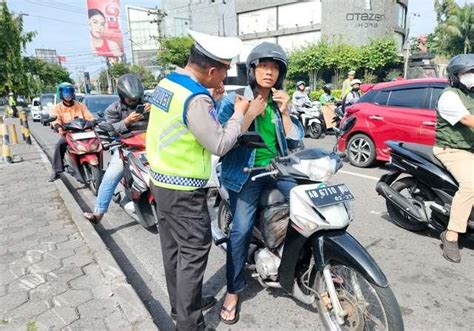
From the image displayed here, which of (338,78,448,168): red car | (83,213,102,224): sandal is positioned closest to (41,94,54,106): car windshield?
(338,78,448,168): red car

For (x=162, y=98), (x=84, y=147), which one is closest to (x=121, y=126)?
(x=84, y=147)

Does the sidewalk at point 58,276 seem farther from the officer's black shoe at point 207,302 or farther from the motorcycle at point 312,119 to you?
the motorcycle at point 312,119

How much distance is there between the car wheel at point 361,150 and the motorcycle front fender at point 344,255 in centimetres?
501

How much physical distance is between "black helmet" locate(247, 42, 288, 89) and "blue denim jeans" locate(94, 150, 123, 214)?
2395mm

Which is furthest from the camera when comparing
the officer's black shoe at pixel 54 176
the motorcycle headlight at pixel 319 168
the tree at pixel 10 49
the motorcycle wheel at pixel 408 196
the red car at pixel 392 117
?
the tree at pixel 10 49

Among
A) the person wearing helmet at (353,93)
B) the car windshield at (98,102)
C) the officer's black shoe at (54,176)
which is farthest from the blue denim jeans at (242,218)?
the car windshield at (98,102)

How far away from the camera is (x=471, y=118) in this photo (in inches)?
127

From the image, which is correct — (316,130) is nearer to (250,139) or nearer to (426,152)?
(426,152)

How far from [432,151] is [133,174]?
311 cm

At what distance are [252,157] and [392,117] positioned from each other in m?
4.69

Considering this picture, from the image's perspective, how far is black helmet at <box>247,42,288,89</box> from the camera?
236cm

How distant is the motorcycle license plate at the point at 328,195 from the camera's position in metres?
2.16

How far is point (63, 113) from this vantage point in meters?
5.84

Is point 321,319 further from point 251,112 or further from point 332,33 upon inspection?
point 332,33
